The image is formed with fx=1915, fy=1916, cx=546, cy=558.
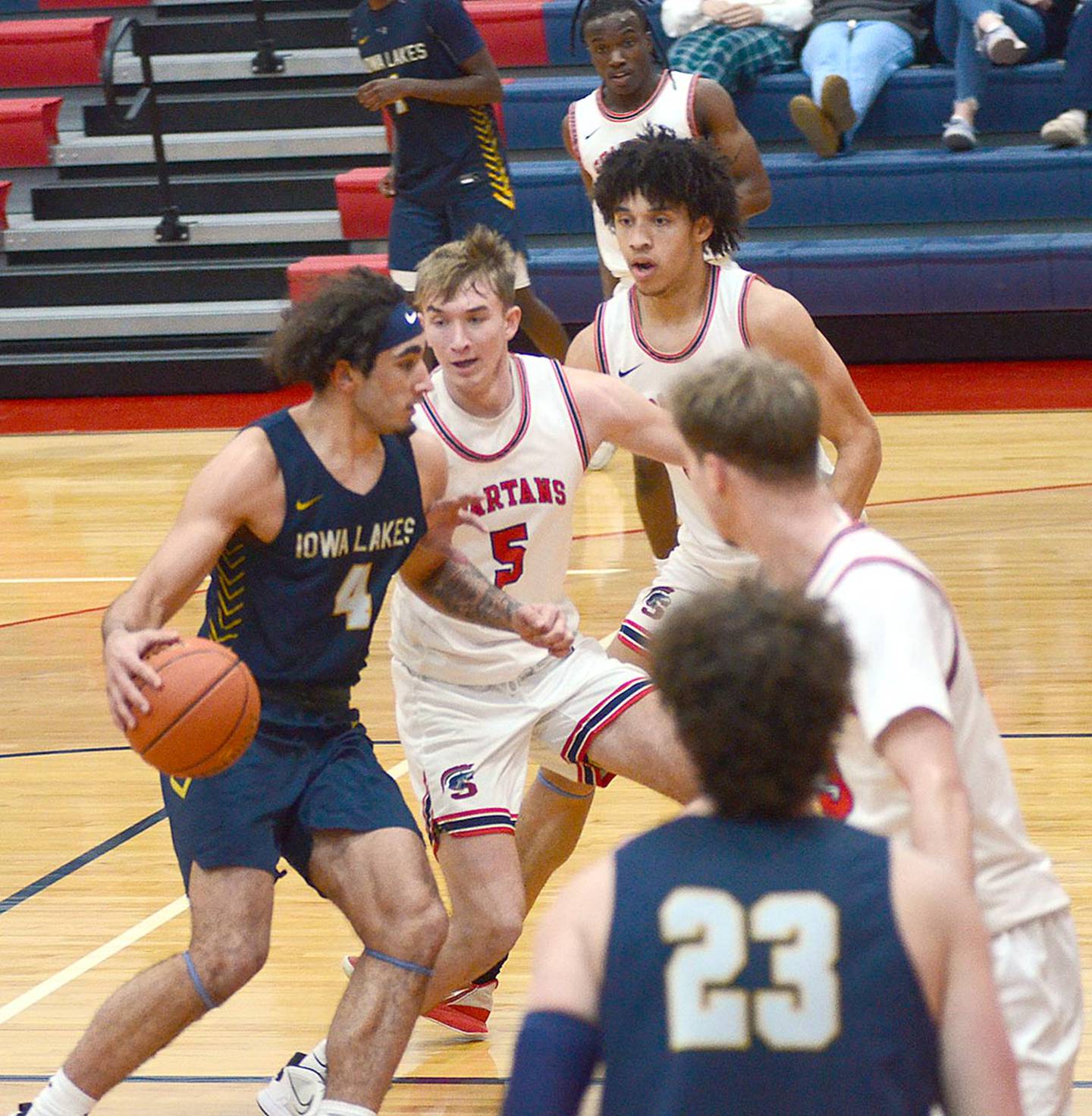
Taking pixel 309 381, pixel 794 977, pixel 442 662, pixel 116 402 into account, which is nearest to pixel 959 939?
pixel 794 977

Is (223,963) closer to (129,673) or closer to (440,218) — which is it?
(129,673)

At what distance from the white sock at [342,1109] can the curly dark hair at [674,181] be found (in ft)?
7.65

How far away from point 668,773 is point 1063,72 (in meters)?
8.23

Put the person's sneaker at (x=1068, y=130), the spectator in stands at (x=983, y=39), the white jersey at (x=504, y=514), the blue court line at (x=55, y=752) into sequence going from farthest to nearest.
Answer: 1. the person's sneaker at (x=1068, y=130)
2. the spectator in stands at (x=983, y=39)
3. the blue court line at (x=55, y=752)
4. the white jersey at (x=504, y=514)

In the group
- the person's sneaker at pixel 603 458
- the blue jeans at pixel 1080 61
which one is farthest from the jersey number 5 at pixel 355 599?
the blue jeans at pixel 1080 61

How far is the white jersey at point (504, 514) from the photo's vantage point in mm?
4059

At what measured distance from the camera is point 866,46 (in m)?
10.9

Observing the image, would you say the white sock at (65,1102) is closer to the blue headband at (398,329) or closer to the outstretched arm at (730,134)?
the blue headband at (398,329)

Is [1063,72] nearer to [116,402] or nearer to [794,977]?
[116,402]

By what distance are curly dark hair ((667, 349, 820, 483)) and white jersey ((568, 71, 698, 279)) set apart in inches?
204

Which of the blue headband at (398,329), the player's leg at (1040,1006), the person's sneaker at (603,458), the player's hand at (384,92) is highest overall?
the blue headband at (398,329)

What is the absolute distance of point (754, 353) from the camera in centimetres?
249

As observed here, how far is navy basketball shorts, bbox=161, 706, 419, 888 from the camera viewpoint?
3441mm

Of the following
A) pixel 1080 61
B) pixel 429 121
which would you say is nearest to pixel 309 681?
pixel 429 121
